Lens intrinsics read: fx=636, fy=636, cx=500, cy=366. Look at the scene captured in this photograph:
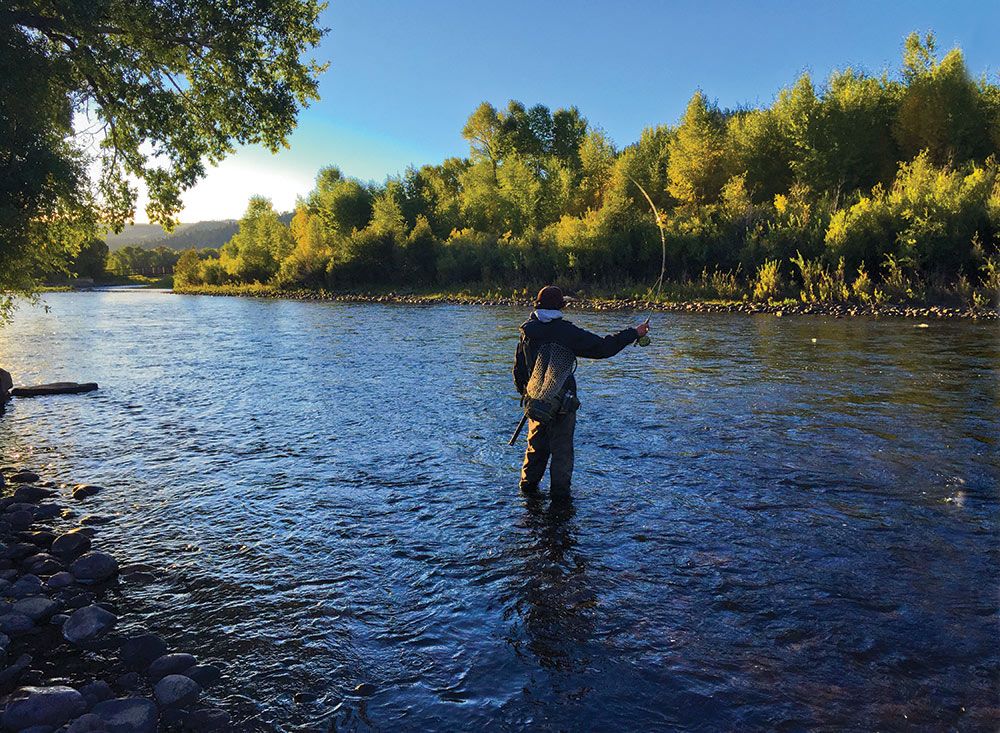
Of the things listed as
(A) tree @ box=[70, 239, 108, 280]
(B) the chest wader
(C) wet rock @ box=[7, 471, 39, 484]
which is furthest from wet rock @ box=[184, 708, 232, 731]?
(A) tree @ box=[70, 239, 108, 280]

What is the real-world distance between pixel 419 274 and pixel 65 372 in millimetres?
49312

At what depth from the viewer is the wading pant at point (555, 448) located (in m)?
8.45

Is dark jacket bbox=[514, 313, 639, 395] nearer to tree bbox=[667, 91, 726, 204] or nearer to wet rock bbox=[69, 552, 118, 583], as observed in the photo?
wet rock bbox=[69, 552, 118, 583]

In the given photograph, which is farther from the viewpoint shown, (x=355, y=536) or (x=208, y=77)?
(x=208, y=77)

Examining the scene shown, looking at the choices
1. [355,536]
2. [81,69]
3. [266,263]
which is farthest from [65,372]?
[266,263]

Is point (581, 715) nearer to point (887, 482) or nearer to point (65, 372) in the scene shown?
point (887, 482)

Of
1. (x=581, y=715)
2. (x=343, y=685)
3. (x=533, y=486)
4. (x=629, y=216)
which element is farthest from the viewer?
(x=629, y=216)

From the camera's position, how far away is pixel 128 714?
171 inches

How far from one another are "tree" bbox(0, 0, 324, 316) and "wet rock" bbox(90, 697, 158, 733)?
41.4ft

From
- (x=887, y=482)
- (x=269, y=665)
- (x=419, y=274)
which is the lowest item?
(x=269, y=665)

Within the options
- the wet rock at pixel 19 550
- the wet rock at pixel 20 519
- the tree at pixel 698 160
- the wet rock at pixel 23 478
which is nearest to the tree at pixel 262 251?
the tree at pixel 698 160

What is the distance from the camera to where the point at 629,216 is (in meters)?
51.2

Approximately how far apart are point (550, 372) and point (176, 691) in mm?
5248

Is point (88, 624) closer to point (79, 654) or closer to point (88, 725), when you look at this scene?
point (79, 654)
